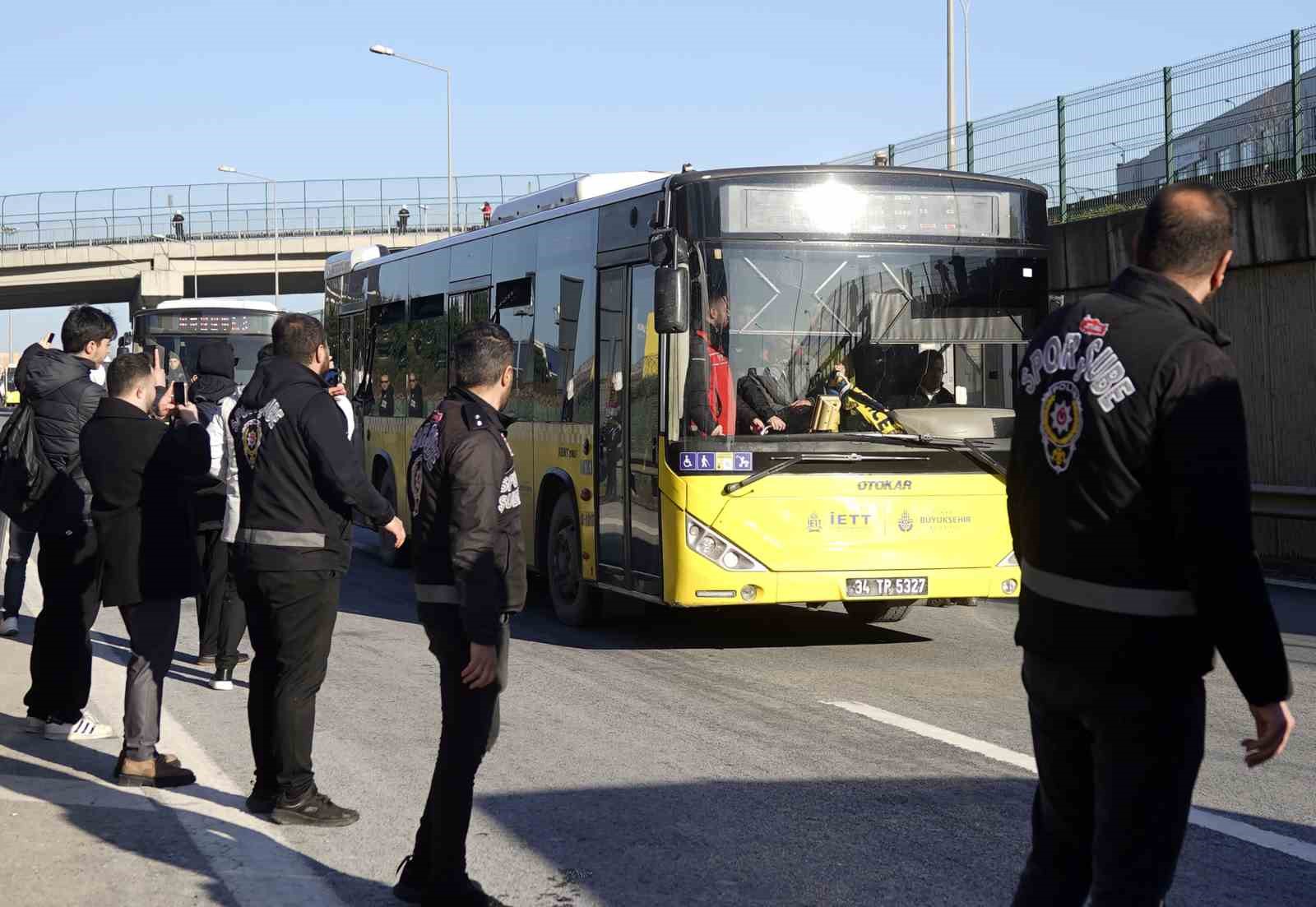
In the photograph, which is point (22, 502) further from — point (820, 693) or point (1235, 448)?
point (1235, 448)

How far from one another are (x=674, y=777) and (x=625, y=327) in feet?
15.7

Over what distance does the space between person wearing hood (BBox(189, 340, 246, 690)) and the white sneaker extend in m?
1.49

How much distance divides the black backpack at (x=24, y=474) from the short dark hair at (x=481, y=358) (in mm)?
4161

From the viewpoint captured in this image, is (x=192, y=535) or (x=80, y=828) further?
(x=192, y=535)

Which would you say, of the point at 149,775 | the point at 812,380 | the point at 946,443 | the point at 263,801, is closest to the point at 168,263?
the point at 812,380

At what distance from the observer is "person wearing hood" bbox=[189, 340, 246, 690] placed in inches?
365

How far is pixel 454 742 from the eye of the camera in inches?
199

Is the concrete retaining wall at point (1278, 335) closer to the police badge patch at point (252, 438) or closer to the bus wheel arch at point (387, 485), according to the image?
the bus wheel arch at point (387, 485)

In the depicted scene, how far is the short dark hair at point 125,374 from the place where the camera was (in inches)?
289

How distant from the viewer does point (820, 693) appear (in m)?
9.21

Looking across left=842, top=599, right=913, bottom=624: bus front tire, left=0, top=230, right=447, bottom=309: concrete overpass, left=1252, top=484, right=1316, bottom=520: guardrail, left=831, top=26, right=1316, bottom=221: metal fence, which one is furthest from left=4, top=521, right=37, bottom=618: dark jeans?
left=0, top=230, right=447, bottom=309: concrete overpass

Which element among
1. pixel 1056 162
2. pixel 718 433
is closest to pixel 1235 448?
pixel 718 433

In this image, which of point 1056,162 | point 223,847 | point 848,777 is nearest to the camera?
point 223,847

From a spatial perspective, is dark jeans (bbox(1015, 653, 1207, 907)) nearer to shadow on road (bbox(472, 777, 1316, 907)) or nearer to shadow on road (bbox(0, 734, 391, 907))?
shadow on road (bbox(472, 777, 1316, 907))
